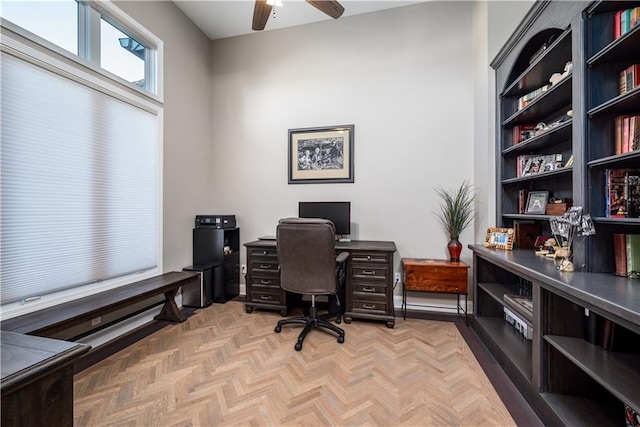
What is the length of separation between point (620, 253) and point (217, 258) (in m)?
3.58

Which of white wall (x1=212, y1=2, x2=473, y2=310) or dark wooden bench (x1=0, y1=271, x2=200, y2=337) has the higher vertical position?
white wall (x1=212, y1=2, x2=473, y2=310)

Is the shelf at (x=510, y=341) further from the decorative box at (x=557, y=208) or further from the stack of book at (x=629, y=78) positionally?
the stack of book at (x=629, y=78)

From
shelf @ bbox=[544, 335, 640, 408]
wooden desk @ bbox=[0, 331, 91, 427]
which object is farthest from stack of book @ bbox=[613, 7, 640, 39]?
wooden desk @ bbox=[0, 331, 91, 427]

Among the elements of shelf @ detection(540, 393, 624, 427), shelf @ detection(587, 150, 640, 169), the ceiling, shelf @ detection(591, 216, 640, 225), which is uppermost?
the ceiling

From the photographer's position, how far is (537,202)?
2252mm

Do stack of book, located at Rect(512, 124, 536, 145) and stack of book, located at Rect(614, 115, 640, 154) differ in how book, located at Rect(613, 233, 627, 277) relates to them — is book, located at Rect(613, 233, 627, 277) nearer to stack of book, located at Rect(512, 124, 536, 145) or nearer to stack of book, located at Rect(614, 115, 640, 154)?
stack of book, located at Rect(614, 115, 640, 154)

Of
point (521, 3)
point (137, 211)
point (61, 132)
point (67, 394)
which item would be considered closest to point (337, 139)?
point (521, 3)

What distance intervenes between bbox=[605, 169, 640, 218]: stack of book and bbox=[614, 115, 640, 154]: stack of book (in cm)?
13

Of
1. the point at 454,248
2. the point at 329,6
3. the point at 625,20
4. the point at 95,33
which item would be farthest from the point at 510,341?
the point at 95,33

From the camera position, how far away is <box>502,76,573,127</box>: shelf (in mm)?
1804

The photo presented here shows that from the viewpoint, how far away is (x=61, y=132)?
80.0 inches

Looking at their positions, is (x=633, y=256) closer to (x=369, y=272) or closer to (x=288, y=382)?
(x=369, y=272)

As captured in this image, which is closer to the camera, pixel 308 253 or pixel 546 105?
pixel 546 105

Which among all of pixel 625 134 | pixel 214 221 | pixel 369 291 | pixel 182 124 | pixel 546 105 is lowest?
pixel 369 291
